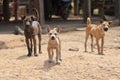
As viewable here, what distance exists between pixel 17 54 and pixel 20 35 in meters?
3.67

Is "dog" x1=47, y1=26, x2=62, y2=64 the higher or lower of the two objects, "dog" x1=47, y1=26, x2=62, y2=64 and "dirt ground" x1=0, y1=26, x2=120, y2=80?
the higher

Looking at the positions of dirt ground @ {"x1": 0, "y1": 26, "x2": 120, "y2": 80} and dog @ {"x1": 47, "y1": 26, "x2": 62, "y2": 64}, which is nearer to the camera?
dirt ground @ {"x1": 0, "y1": 26, "x2": 120, "y2": 80}

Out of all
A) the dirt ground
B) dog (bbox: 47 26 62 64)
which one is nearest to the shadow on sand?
the dirt ground

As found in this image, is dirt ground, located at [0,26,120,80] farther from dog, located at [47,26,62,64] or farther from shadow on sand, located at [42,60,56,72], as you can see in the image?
dog, located at [47,26,62,64]

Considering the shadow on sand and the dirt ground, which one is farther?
the shadow on sand

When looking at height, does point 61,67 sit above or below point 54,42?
below

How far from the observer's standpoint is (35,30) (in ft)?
33.8

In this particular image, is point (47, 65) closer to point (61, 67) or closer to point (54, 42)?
point (61, 67)

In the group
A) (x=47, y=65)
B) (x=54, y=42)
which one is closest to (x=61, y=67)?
(x=47, y=65)

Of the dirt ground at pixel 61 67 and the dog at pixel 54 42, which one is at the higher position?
the dog at pixel 54 42

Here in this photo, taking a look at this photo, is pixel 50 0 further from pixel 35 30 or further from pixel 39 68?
pixel 39 68

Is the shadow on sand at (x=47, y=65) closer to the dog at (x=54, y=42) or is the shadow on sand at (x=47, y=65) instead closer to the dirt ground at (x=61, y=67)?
the dirt ground at (x=61, y=67)

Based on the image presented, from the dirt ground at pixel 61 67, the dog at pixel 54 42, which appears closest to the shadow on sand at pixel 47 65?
the dirt ground at pixel 61 67

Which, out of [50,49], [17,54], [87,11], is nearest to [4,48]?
[17,54]
